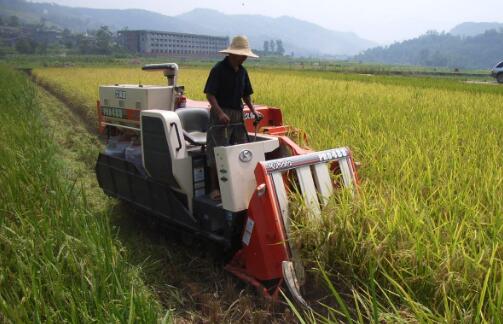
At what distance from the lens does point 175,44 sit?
80312 mm

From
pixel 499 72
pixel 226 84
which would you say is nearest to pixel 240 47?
pixel 226 84

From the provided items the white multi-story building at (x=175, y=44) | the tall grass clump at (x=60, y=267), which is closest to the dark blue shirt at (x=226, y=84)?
the tall grass clump at (x=60, y=267)

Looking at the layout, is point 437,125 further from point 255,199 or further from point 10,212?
point 10,212

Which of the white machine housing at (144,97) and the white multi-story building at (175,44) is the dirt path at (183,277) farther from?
the white multi-story building at (175,44)

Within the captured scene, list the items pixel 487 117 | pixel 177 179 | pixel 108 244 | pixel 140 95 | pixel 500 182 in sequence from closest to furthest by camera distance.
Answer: pixel 108 244 < pixel 500 182 < pixel 177 179 < pixel 140 95 < pixel 487 117

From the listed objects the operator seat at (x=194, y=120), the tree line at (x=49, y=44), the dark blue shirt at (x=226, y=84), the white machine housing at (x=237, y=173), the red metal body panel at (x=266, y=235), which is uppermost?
the tree line at (x=49, y=44)

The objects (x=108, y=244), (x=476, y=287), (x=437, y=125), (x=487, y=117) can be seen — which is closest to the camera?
(x=476, y=287)

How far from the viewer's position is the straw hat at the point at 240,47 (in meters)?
3.39

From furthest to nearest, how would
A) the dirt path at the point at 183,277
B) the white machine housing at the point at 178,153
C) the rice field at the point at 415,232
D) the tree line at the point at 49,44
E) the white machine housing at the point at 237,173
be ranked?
the tree line at the point at 49,44 → the white machine housing at the point at 178,153 → the white machine housing at the point at 237,173 → the dirt path at the point at 183,277 → the rice field at the point at 415,232

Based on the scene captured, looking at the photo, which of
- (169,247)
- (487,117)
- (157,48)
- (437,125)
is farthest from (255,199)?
(157,48)

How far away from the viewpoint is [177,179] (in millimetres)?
3377

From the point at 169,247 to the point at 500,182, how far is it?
8.65ft

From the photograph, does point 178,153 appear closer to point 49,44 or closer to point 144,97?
point 144,97

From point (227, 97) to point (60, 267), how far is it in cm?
198
